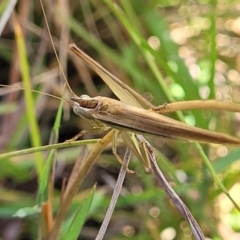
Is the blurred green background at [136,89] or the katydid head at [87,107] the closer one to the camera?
the katydid head at [87,107]

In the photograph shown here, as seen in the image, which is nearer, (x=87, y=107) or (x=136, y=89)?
(x=87, y=107)

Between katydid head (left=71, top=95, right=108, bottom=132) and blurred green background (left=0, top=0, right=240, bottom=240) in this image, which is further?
blurred green background (left=0, top=0, right=240, bottom=240)

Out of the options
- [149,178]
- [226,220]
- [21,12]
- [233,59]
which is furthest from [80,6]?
[226,220]

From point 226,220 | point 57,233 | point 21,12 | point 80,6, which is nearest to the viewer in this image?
point 57,233

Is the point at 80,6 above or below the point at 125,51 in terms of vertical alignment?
above

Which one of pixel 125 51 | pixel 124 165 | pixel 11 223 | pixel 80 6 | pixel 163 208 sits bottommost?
pixel 11 223

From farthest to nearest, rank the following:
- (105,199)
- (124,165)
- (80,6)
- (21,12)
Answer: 1. (80,6)
2. (21,12)
3. (105,199)
4. (124,165)

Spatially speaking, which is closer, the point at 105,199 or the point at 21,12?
the point at 105,199

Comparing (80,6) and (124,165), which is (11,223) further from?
(80,6)
